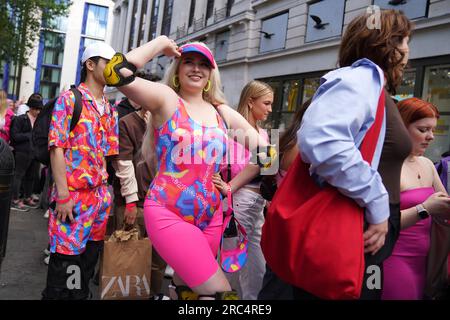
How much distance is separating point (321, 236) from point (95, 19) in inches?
2910

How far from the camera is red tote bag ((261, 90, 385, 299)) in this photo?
1.46 metres

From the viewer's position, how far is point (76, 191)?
275 centimetres

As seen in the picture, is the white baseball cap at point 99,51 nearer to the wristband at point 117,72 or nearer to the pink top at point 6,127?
the wristband at point 117,72

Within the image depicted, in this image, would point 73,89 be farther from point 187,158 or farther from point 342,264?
point 342,264

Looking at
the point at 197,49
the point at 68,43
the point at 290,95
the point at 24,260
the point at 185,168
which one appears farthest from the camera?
the point at 68,43

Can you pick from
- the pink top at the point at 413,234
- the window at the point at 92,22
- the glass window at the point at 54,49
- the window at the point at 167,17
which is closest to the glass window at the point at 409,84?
the pink top at the point at 413,234

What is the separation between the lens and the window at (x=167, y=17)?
28656 mm

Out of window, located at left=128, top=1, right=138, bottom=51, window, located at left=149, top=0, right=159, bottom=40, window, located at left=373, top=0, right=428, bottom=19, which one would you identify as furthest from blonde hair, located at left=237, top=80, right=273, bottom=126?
window, located at left=128, top=1, right=138, bottom=51

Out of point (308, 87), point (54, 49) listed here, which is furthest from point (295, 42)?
point (54, 49)

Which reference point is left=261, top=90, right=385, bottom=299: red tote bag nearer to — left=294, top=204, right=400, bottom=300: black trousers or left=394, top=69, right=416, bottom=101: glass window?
left=294, top=204, right=400, bottom=300: black trousers

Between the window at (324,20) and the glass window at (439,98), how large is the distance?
12.5 ft

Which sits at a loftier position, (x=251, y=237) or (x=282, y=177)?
(x=282, y=177)

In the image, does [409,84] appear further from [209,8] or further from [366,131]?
[209,8]

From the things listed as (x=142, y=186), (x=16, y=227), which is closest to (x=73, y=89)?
(x=142, y=186)
